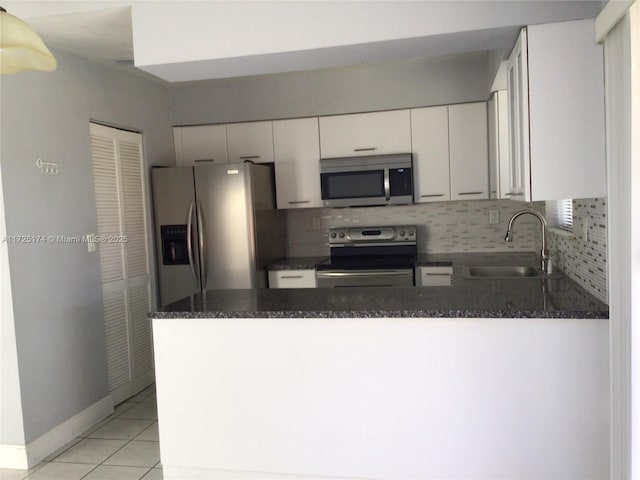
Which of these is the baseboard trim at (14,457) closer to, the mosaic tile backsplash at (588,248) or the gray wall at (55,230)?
the gray wall at (55,230)

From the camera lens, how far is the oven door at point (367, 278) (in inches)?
157

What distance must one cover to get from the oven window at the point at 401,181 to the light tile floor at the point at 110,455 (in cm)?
241

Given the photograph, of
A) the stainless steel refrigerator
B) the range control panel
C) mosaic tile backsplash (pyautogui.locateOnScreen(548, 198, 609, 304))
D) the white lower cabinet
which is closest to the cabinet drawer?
the range control panel

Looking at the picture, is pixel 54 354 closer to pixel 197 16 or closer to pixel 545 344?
pixel 197 16

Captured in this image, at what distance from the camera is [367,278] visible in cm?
405

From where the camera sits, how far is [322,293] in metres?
2.78

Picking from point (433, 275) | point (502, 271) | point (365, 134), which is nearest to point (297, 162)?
point (365, 134)

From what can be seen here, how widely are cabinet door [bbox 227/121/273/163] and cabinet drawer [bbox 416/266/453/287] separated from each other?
1.57 m

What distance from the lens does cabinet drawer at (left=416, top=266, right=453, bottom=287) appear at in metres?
4.02

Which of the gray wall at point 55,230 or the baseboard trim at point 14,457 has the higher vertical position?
the gray wall at point 55,230

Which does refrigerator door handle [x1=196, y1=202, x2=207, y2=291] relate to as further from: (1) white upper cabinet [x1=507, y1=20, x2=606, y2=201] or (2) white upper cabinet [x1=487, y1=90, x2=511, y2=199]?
(1) white upper cabinet [x1=507, y1=20, x2=606, y2=201]

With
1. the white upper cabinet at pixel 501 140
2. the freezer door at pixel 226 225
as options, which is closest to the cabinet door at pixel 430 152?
the white upper cabinet at pixel 501 140

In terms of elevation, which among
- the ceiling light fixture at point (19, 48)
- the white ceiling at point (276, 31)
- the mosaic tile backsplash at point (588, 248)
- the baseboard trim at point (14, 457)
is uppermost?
the white ceiling at point (276, 31)

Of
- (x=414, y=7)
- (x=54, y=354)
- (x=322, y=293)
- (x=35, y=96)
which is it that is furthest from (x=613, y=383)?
(x=35, y=96)
